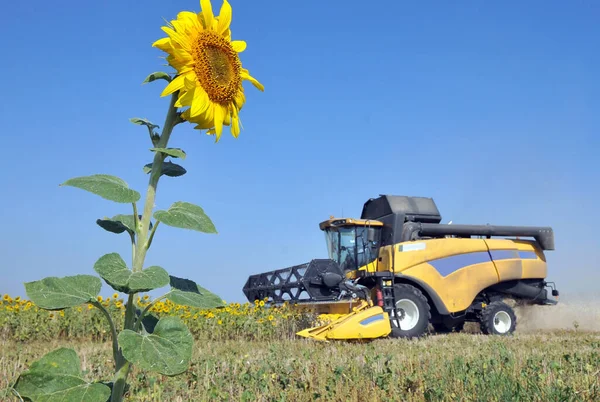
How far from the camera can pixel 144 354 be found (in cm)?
130

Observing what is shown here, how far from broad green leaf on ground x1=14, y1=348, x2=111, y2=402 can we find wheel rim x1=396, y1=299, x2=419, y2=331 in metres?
9.65

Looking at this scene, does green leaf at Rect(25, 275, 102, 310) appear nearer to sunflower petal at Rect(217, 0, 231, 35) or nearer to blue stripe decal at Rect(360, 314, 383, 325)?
sunflower petal at Rect(217, 0, 231, 35)

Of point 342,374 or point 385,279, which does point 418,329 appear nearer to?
point 385,279

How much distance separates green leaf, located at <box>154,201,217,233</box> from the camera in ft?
4.48

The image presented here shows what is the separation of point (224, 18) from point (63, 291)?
36.3 inches

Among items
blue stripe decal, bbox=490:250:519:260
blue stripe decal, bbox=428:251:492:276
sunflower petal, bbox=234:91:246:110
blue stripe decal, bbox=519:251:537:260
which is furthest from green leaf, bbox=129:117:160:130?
blue stripe decal, bbox=519:251:537:260

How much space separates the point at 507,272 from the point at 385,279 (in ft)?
11.8

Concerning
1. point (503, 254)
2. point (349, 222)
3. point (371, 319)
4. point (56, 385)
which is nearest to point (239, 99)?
point (56, 385)

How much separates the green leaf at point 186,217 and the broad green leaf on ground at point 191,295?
0.21 metres

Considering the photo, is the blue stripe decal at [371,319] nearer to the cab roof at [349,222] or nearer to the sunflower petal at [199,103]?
the cab roof at [349,222]

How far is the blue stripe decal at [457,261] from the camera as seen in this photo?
455 inches

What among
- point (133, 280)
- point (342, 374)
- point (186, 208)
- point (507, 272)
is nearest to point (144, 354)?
point (133, 280)

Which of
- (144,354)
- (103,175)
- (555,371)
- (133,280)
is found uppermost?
(103,175)

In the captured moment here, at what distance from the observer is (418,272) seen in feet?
37.1
